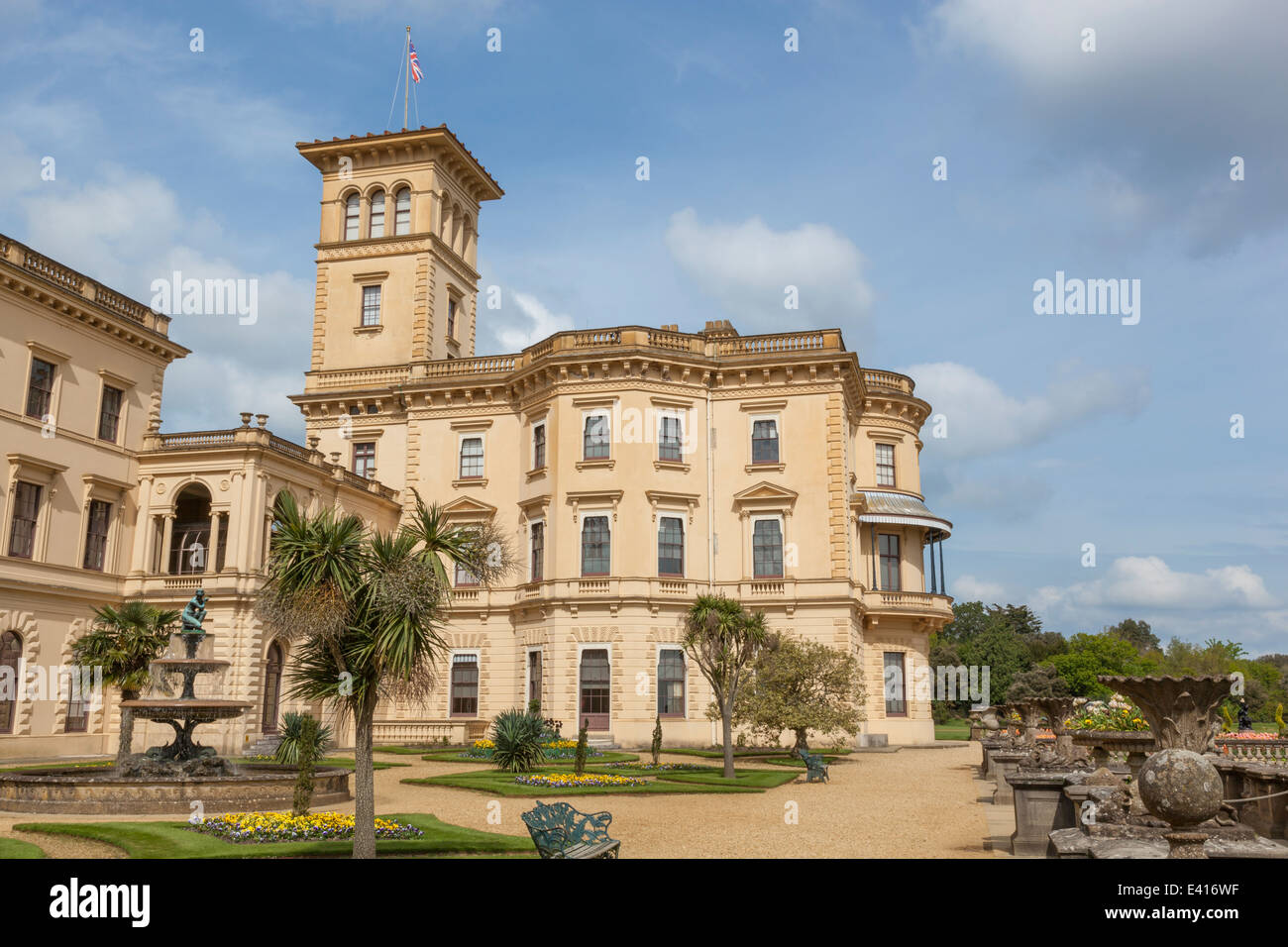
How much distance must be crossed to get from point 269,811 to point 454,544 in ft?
23.3

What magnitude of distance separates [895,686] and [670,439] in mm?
13277

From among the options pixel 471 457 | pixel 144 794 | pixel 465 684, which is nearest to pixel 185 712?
pixel 144 794

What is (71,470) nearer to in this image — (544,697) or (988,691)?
(544,697)

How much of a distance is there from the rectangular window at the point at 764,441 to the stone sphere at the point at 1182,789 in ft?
93.8

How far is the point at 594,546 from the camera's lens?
1407 inches

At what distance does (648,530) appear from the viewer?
3541cm

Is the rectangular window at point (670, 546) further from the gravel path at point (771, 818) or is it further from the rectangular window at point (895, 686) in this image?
the gravel path at point (771, 818)

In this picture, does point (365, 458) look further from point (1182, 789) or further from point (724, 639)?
point (1182, 789)

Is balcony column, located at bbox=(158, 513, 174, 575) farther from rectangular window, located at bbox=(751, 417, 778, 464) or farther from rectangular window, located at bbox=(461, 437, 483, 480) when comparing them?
rectangular window, located at bbox=(751, 417, 778, 464)

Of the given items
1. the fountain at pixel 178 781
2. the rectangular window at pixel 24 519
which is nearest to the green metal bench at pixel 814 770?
the fountain at pixel 178 781

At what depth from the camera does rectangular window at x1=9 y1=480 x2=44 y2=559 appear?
2925 cm

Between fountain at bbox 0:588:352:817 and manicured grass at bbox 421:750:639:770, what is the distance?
25.0ft

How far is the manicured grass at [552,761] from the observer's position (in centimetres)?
2605

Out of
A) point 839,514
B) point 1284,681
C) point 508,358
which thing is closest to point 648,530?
point 839,514
